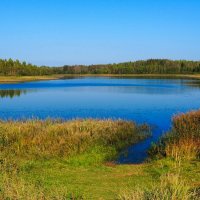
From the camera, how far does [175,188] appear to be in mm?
9852

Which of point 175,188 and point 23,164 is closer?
point 175,188

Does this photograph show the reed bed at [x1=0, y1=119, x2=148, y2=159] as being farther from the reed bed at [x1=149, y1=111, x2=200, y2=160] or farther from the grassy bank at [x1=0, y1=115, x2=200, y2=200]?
the reed bed at [x1=149, y1=111, x2=200, y2=160]

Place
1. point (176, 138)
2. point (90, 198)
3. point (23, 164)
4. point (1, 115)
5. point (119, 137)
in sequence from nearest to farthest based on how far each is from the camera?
point (90, 198) → point (23, 164) → point (176, 138) → point (119, 137) → point (1, 115)

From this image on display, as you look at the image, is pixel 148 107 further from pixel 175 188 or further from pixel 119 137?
pixel 175 188

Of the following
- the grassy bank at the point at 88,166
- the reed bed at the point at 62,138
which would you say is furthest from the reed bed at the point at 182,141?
the reed bed at the point at 62,138

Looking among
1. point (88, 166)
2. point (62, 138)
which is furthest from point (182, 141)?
point (62, 138)

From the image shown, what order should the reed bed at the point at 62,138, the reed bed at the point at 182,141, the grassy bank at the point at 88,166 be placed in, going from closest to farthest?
the grassy bank at the point at 88,166
the reed bed at the point at 182,141
the reed bed at the point at 62,138

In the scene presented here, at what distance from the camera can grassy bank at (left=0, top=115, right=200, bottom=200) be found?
35.7 feet

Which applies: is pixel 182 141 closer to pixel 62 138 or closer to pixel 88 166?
pixel 88 166

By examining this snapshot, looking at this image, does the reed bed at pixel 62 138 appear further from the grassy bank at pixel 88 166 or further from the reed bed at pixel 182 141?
the reed bed at pixel 182 141

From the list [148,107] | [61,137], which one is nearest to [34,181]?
[61,137]

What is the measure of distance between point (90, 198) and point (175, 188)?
2703mm

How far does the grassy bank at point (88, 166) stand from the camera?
10.9 m

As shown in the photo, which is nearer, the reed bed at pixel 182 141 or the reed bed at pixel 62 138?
the reed bed at pixel 182 141
